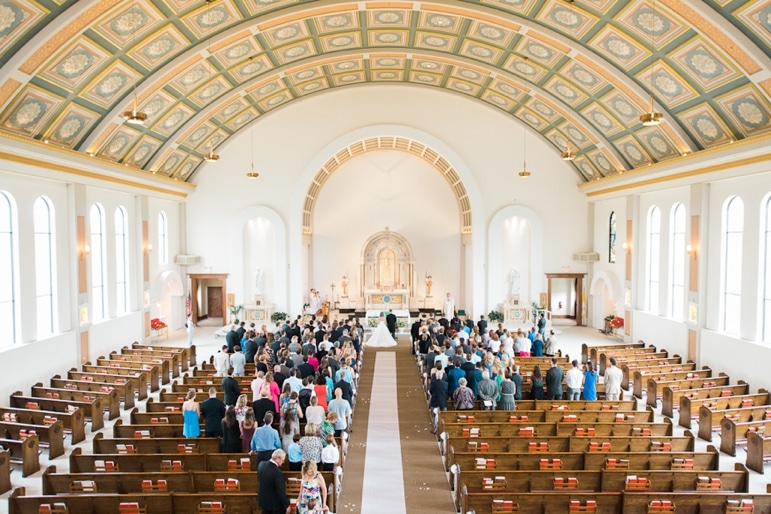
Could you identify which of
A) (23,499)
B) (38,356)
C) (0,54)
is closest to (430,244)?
(38,356)

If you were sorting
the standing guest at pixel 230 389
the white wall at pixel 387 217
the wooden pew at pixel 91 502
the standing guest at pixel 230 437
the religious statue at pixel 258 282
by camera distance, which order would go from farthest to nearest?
the white wall at pixel 387 217 < the religious statue at pixel 258 282 < the standing guest at pixel 230 389 < the standing guest at pixel 230 437 < the wooden pew at pixel 91 502

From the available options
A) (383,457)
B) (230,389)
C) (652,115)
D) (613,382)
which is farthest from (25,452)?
(652,115)

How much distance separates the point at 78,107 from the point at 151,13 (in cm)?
385

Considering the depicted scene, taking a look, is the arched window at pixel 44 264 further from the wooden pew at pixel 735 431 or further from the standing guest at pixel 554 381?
the wooden pew at pixel 735 431

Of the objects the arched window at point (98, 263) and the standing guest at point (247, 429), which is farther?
the arched window at point (98, 263)

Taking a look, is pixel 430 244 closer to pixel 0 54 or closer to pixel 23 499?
pixel 0 54

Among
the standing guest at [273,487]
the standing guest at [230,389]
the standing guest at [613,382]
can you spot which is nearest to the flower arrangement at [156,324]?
the standing guest at [230,389]

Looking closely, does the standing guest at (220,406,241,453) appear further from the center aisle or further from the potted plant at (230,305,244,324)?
the potted plant at (230,305,244,324)

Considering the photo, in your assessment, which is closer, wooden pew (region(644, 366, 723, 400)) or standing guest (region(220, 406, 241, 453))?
standing guest (region(220, 406, 241, 453))

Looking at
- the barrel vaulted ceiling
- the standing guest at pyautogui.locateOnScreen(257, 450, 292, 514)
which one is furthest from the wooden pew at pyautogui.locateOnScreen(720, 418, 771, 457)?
the standing guest at pyautogui.locateOnScreen(257, 450, 292, 514)

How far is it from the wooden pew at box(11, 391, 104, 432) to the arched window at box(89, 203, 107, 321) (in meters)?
6.18

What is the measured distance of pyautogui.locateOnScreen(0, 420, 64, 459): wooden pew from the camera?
10.9 m

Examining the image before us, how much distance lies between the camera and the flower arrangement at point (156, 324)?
75.0 feet

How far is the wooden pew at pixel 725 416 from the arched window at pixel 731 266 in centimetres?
445
